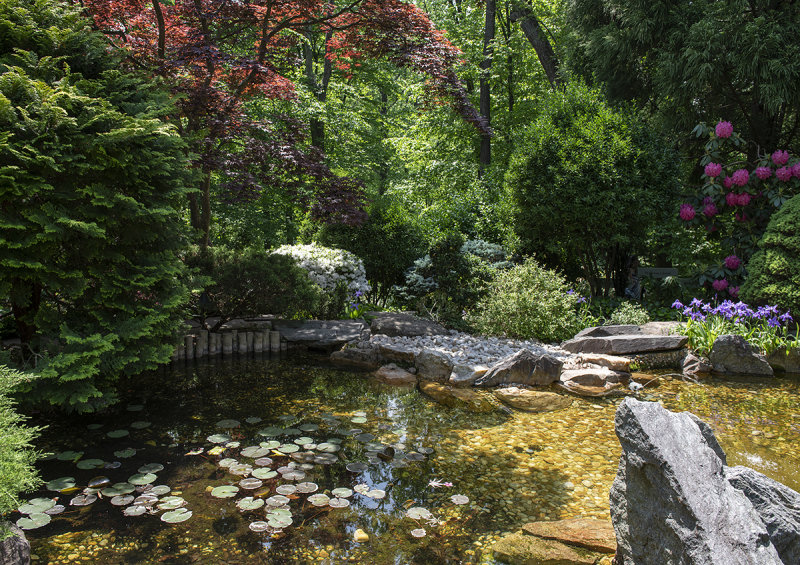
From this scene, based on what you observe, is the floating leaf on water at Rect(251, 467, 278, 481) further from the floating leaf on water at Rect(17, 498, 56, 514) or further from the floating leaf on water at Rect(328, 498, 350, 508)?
the floating leaf on water at Rect(17, 498, 56, 514)

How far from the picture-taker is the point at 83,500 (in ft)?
9.81

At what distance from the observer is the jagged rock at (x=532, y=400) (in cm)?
506

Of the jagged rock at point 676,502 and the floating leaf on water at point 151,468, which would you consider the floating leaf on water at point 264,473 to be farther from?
the jagged rock at point 676,502

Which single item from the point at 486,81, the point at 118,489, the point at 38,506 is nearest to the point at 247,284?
the point at 118,489

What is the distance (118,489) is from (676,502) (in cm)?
305

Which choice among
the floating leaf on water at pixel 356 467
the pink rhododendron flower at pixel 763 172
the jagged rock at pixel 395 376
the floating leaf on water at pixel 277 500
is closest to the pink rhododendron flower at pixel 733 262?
the pink rhododendron flower at pixel 763 172

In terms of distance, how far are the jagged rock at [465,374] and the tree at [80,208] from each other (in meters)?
3.03

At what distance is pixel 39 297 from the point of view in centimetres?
420

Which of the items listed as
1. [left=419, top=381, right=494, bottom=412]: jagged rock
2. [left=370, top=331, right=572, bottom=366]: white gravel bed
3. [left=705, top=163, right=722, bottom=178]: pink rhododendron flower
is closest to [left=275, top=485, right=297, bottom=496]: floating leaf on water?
[left=419, top=381, right=494, bottom=412]: jagged rock

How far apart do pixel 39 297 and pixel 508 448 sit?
13.1 ft

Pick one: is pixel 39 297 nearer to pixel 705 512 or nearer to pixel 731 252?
pixel 705 512

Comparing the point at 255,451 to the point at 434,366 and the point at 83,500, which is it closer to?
the point at 83,500

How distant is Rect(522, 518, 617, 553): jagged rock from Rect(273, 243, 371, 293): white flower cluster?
19.7 ft

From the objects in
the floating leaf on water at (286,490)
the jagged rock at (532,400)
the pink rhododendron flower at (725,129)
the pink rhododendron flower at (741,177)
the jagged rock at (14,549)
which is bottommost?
the jagged rock at (532,400)
